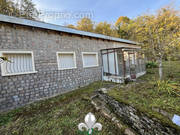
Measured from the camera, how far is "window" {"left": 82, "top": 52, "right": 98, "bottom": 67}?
19.2 ft

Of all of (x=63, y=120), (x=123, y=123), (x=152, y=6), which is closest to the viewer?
(x=123, y=123)

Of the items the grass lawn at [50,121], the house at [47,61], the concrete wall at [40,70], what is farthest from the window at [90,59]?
the grass lawn at [50,121]

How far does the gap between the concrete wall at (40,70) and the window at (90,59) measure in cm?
33

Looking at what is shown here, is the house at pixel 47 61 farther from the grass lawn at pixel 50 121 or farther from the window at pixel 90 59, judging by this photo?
the grass lawn at pixel 50 121

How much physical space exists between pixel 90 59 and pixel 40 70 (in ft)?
11.1

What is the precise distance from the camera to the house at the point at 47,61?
3365mm

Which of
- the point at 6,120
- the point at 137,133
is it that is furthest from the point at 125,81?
the point at 6,120

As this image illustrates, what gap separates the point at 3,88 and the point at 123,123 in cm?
455

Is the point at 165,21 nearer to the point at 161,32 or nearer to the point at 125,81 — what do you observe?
the point at 161,32

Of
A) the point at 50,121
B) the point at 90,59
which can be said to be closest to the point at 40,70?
the point at 50,121

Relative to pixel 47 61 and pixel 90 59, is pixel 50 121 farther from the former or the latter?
pixel 90 59

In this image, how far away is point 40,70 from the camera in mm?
4055

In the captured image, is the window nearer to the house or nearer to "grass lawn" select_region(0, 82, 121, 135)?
the house

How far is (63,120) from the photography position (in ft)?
7.93
